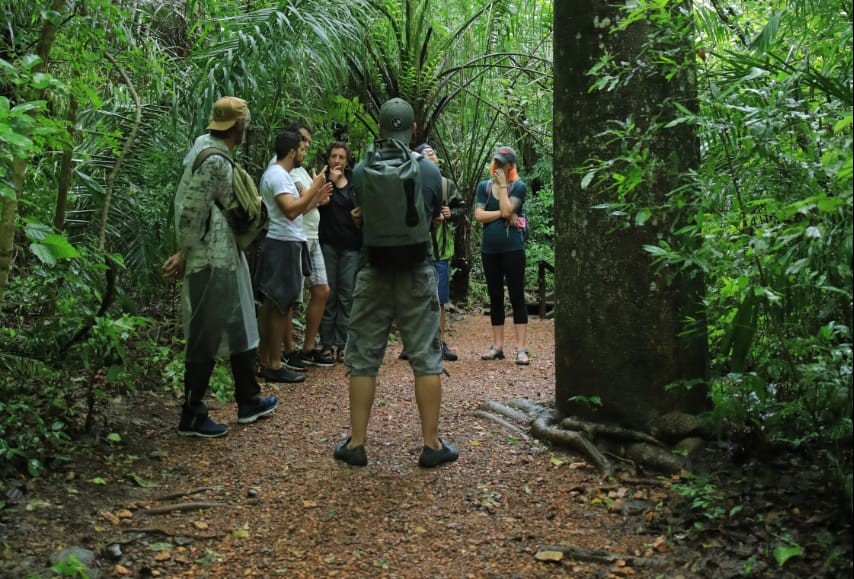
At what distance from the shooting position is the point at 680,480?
12.8 feet

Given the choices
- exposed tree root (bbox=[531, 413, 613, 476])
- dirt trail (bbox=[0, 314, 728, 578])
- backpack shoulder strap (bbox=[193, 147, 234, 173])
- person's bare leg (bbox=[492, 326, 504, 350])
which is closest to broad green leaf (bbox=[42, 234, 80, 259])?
dirt trail (bbox=[0, 314, 728, 578])

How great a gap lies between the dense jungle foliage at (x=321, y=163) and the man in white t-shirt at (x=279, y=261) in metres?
0.67

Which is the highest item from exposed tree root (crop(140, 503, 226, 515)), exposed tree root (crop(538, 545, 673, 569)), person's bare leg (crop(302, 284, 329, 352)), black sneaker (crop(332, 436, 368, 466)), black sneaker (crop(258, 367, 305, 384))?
person's bare leg (crop(302, 284, 329, 352))

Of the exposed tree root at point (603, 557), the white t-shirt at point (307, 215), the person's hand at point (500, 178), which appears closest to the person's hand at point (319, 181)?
the white t-shirt at point (307, 215)

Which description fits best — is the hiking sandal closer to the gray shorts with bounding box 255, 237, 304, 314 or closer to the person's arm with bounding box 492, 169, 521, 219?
the person's arm with bounding box 492, 169, 521, 219

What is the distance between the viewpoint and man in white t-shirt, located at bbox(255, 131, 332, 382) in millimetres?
6438

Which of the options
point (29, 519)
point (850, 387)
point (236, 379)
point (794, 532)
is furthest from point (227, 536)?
point (850, 387)

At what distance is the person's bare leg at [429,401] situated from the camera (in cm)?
439

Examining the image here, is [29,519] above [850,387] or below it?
Result: below

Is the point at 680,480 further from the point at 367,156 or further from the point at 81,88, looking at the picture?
the point at 81,88

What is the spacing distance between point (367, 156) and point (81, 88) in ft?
5.41

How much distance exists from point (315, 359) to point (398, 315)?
3066 millimetres

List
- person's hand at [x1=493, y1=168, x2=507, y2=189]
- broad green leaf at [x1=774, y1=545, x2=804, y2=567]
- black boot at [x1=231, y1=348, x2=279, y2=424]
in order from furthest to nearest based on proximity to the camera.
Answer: person's hand at [x1=493, y1=168, x2=507, y2=189], black boot at [x1=231, y1=348, x2=279, y2=424], broad green leaf at [x1=774, y1=545, x2=804, y2=567]

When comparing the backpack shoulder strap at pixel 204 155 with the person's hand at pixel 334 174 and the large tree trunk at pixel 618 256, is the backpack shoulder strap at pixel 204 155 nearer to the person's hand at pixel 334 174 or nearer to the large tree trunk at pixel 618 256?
the large tree trunk at pixel 618 256
